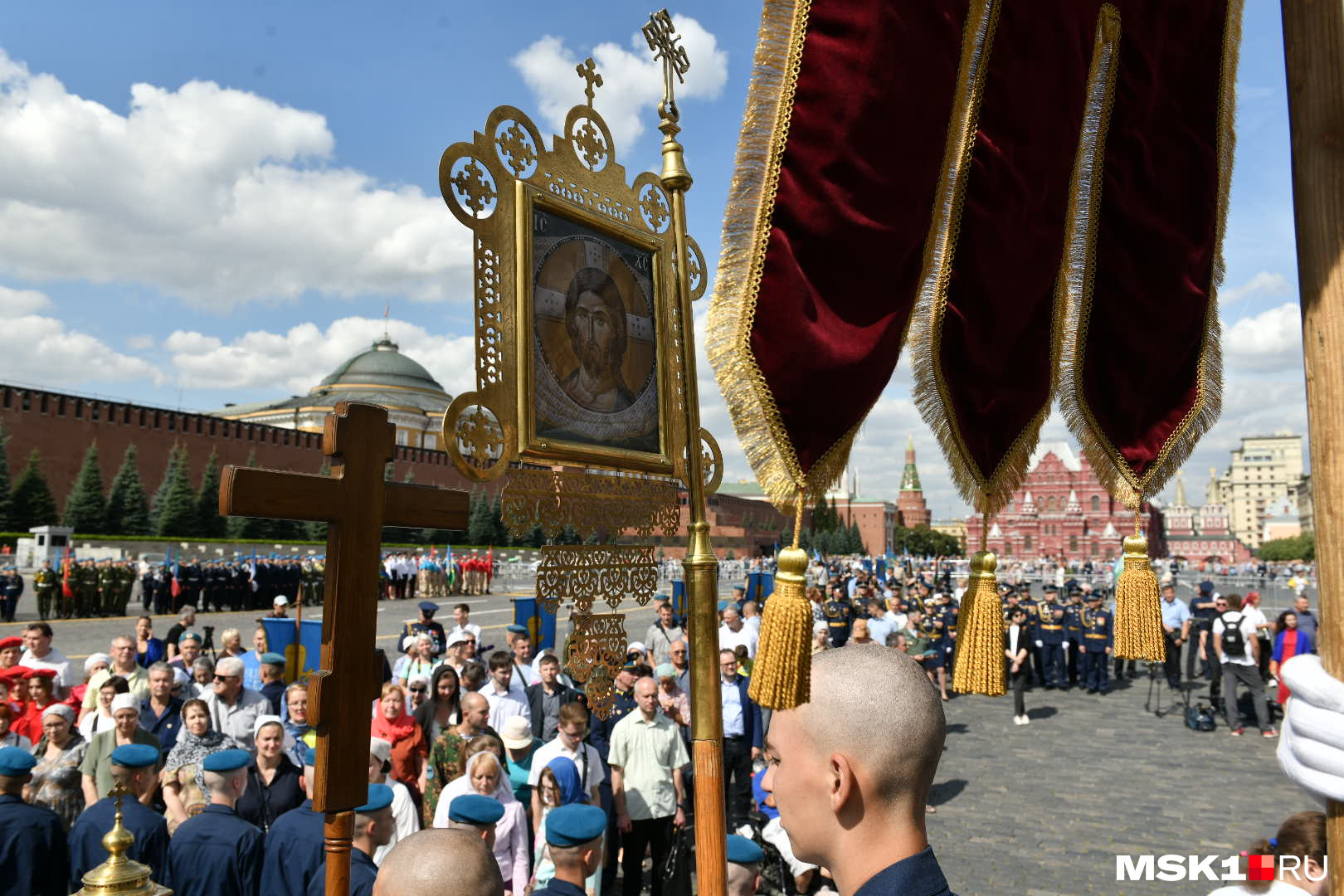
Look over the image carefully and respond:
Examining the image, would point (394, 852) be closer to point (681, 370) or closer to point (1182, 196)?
point (681, 370)

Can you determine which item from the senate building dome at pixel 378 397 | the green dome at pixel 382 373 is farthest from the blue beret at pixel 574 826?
the green dome at pixel 382 373

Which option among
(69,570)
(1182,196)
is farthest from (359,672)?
(69,570)

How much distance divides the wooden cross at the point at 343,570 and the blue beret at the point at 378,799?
1.82 metres

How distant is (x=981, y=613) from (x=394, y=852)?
1.73 m

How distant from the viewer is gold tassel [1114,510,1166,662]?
274 cm

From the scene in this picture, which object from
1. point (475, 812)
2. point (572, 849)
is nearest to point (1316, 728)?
point (572, 849)

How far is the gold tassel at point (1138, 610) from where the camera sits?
2.74m

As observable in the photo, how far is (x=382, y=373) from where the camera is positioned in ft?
283

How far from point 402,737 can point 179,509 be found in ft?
135

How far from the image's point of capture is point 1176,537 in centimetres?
8856

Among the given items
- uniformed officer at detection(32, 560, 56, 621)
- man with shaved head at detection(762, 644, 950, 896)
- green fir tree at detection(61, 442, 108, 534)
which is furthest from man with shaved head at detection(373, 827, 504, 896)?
green fir tree at detection(61, 442, 108, 534)

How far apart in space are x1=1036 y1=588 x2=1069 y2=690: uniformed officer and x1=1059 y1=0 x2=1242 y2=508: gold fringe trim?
1262 cm

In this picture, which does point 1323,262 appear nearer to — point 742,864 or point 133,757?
point 742,864

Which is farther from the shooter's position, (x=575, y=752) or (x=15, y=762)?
(x=575, y=752)
